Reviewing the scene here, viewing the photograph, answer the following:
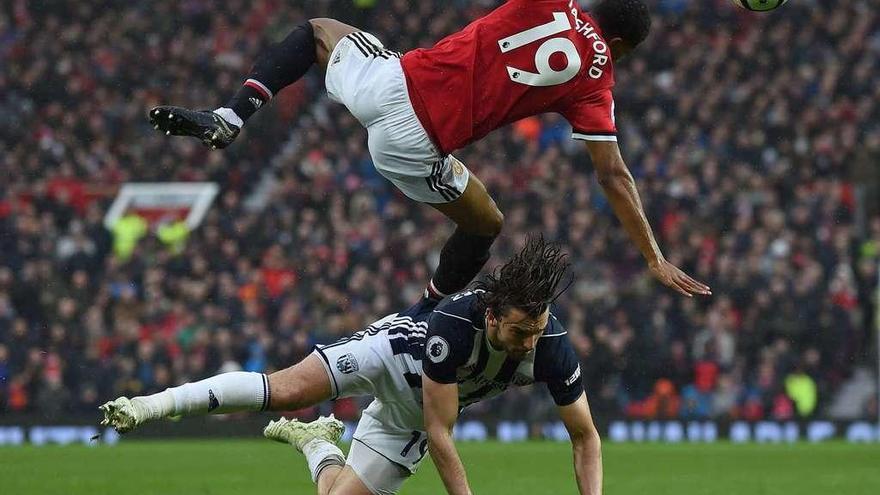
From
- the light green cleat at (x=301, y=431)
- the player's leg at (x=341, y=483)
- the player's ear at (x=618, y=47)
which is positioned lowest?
the player's leg at (x=341, y=483)

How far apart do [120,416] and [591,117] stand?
277 cm

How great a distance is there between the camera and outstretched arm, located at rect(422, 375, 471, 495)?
739cm

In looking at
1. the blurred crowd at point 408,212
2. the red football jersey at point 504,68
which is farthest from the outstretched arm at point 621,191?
the blurred crowd at point 408,212

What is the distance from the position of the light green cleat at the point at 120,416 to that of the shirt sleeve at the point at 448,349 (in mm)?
1411

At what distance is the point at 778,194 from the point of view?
20.4m

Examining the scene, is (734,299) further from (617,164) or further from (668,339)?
(617,164)

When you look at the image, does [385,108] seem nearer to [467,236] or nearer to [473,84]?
[473,84]

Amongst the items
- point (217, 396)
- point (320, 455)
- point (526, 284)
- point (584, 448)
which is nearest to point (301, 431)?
point (320, 455)

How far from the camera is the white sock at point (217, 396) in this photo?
25.2 feet

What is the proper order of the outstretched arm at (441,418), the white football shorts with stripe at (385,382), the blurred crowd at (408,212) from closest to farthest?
1. the outstretched arm at (441,418)
2. the white football shorts with stripe at (385,382)
3. the blurred crowd at (408,212)

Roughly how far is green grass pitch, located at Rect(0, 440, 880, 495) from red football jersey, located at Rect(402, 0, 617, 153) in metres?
4.53

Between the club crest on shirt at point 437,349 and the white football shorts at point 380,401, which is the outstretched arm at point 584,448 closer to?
the club crest on shirt at point 437,349

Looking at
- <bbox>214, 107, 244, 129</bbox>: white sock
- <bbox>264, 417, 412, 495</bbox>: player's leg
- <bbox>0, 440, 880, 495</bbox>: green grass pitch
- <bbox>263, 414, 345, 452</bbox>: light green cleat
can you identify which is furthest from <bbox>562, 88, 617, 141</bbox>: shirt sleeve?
<bbox>0, 440, 880, 495</bbox>: green grass pitch

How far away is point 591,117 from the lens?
7.91 meters
